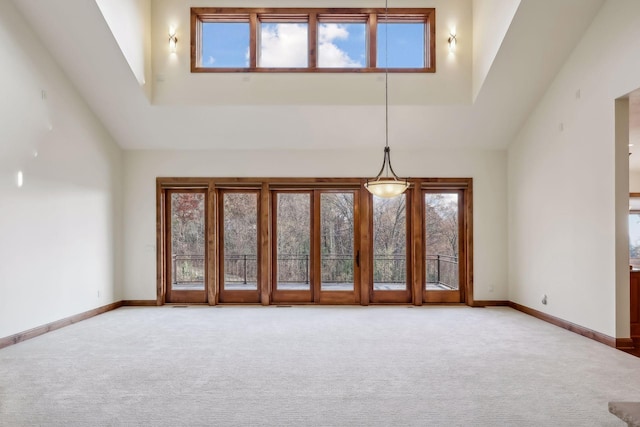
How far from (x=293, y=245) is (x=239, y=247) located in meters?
0.99

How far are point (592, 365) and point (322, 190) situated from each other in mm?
4833

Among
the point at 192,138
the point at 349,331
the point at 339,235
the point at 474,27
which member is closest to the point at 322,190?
the point at 339,235

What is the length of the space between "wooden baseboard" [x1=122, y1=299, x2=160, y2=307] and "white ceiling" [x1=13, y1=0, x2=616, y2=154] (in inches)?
108

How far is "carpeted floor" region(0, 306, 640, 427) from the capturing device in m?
2.98

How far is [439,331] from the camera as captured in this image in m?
5.57

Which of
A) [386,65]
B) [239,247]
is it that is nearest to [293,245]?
[239,247]

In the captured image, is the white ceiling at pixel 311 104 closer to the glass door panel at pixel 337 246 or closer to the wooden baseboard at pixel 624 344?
the glass door panel at pixel 337 246

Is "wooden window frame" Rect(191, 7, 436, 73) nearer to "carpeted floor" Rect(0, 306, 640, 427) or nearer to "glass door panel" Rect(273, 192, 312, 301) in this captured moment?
"glass door panel" Rect(273, 192, 312, 301)

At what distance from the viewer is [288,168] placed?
760 centimetres

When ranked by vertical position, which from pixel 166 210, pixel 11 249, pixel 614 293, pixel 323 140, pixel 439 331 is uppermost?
pixel 323 140

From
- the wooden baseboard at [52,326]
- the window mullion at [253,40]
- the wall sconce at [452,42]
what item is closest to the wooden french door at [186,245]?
the wooden baseboard at [52,326]

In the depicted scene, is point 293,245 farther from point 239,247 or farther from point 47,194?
point 47,194

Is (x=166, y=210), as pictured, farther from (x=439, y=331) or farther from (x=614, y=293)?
(x=614, y=293)

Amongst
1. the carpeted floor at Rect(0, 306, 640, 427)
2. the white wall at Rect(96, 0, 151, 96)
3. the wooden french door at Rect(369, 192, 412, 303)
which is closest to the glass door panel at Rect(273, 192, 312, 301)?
the wooden french door at Rect(369, 192, 412, 303)
